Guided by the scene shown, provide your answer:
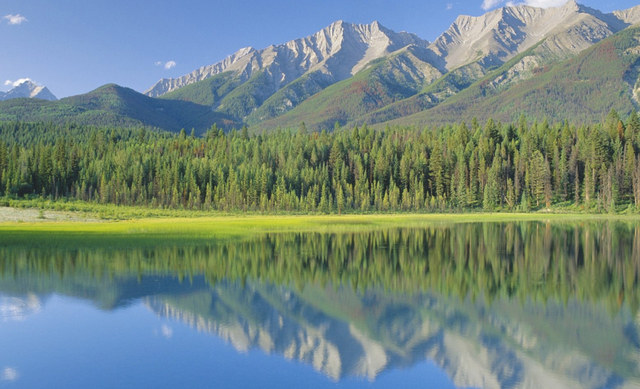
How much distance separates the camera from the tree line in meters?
108

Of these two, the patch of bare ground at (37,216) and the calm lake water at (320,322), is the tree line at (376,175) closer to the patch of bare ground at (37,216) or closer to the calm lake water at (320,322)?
the patch of bare ground at (37,216)

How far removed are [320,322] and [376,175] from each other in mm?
108172

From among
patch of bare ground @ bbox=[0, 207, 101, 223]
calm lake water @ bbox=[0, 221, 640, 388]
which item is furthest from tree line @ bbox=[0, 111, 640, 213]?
calm lake water @ bbox=[0, 221, 640, 388]

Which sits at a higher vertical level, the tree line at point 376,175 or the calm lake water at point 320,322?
the tree line at point 376,175

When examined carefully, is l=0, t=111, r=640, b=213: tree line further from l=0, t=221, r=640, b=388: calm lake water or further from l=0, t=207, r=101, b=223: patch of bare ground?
l=0, t=221, r=640, b=388: calm lake water

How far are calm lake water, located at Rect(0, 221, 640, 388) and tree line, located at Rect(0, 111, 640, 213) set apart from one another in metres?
76.2

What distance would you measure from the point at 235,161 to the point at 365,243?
9397 cm

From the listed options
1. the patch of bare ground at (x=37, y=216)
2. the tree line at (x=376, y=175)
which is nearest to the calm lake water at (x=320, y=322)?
the patch of bare ground at (x=37, y=216)

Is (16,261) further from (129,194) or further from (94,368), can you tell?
(129,194)

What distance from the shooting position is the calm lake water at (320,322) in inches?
549

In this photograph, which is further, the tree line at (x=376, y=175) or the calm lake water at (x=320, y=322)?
the tree line at (x=376, y=175)

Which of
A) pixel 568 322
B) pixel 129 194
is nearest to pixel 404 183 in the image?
pixel 129 194

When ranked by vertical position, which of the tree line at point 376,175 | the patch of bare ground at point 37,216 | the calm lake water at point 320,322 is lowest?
the calm lake water at point 320,322

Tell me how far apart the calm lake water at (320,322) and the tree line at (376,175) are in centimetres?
7617
